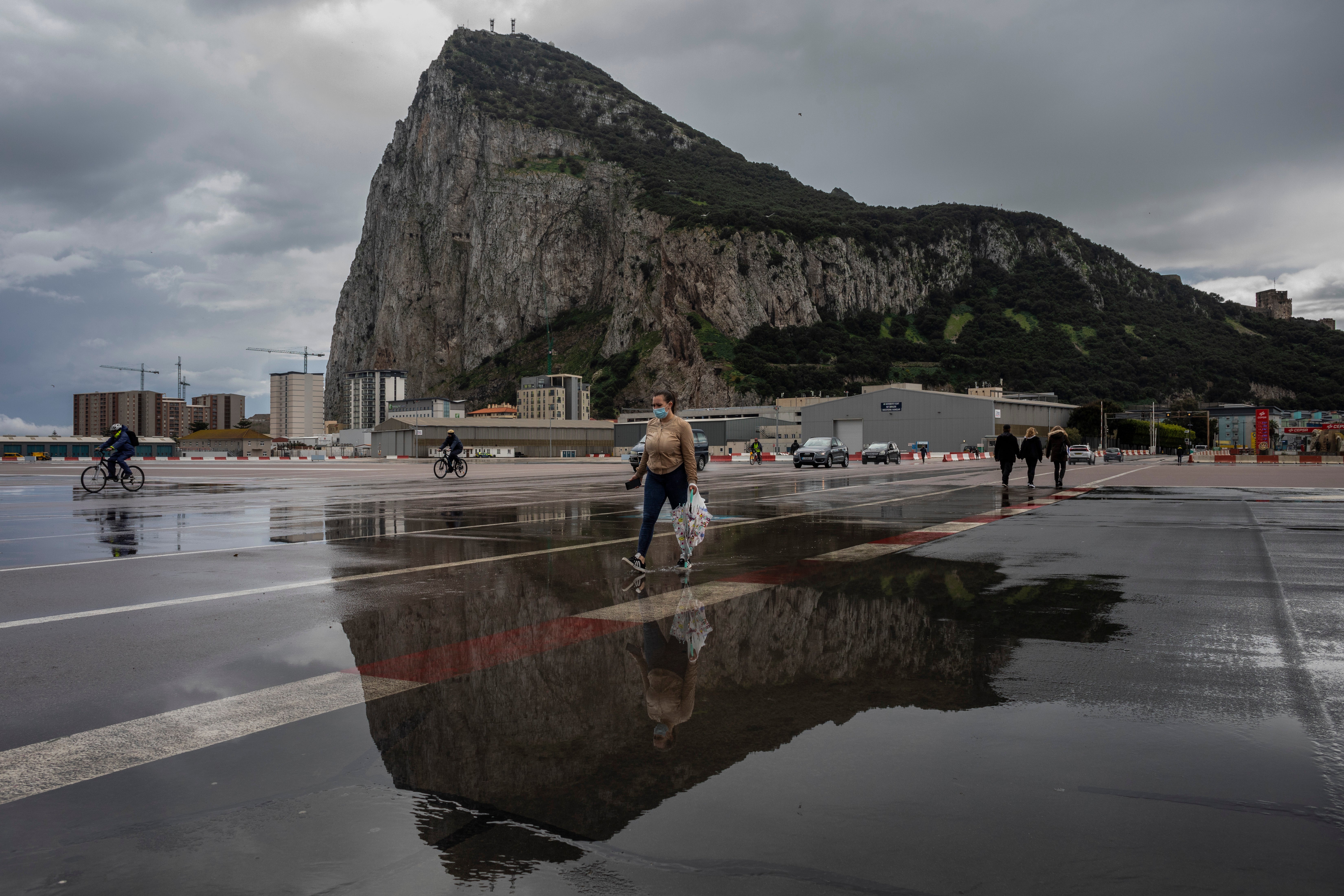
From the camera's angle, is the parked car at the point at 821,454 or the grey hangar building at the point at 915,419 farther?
the grey hangar building at the point at 915,419

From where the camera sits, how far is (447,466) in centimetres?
3053

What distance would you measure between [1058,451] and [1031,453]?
50.8 inches

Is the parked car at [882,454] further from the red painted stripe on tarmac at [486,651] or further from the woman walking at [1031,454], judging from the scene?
the red painted stripe on tarmac at [486,651]

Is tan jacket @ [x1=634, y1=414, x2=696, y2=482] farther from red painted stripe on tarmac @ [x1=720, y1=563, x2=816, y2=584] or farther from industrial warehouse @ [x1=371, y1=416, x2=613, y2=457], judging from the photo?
industrial warehouse @ [x1=371, y1=416, x2=613, y2=457]

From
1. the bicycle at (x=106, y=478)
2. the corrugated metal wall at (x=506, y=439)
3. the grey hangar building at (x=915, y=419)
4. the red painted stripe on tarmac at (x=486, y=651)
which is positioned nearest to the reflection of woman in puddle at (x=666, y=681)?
the red painted stripe on tarmac at (x=486, y=651)

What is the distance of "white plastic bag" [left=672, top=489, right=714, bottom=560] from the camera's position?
8516 mm

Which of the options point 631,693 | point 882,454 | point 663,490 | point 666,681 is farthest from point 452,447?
point 882,454

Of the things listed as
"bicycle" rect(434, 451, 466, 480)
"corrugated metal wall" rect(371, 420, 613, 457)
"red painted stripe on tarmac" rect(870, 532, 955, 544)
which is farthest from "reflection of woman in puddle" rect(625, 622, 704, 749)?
"corrugated metal wall" rect(371, 420, 613, 457)

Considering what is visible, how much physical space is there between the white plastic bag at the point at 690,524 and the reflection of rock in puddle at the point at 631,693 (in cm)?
149

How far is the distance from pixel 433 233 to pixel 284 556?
190 metres

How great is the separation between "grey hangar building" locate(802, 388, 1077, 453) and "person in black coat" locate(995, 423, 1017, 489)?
53958mm

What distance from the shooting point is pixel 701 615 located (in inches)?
240

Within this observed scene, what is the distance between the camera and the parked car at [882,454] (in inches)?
2010

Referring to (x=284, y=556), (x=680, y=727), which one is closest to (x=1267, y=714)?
(x=680, y=727)
